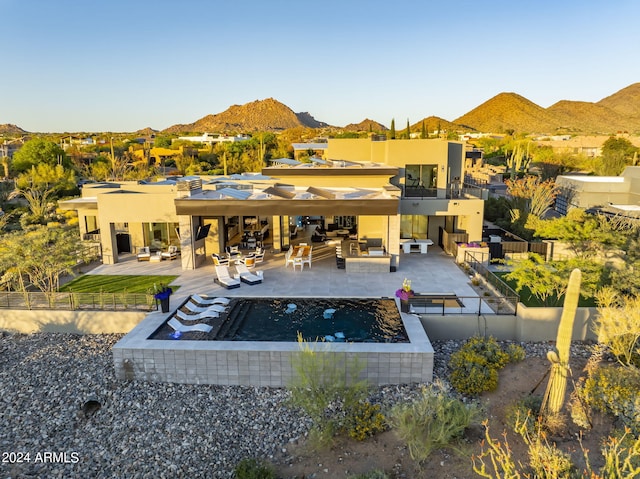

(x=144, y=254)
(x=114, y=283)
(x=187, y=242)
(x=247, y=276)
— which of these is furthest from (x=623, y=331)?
(x=144, y=254)

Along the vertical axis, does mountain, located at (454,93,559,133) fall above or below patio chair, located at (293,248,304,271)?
above

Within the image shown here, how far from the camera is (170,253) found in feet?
67.1

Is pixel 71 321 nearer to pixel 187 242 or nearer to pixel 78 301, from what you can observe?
pixel 78 301

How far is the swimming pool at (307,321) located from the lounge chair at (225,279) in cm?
128

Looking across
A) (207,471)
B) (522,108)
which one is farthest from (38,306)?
(522,108)

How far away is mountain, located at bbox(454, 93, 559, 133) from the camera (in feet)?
552

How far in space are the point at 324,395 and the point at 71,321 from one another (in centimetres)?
990

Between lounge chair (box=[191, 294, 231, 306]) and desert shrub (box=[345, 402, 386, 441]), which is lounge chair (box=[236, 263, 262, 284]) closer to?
lounge chair (box=[191, 294, 231, 306])

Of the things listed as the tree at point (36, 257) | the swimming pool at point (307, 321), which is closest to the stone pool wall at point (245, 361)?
the swimming pool at point (307, 321)

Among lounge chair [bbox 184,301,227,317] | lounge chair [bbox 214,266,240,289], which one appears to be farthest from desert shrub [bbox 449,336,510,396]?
lounge chair [bbox 214,266,240,289]

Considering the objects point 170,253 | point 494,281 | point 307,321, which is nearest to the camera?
point 307,321

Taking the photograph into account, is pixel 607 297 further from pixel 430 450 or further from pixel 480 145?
pixel 480 145

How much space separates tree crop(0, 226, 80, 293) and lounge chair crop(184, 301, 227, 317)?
16.9ft

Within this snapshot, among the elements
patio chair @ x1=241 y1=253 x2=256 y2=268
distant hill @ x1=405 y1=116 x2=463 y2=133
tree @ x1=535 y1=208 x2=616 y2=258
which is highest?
distant hill @ x1=405 y1=116 x2=463 y2=133
